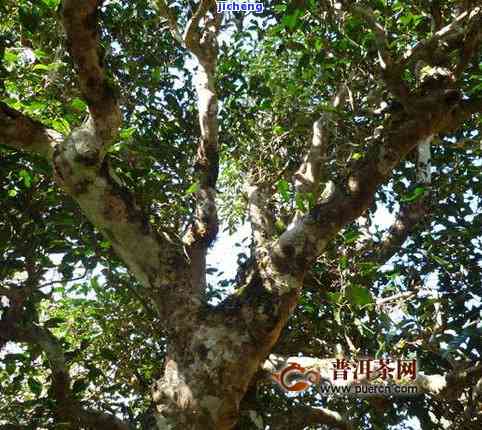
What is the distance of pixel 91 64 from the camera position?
2.73 meters

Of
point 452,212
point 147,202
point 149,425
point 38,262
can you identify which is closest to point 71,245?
point 38,262

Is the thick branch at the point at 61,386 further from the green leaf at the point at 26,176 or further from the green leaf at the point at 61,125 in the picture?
the green leaf at the point at 61,125

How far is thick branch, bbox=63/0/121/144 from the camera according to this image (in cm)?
255

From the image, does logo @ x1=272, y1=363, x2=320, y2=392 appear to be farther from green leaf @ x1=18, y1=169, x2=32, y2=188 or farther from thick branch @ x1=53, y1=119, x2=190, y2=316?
green leaf @ x1=18, y1=169, x2=32, y2=188

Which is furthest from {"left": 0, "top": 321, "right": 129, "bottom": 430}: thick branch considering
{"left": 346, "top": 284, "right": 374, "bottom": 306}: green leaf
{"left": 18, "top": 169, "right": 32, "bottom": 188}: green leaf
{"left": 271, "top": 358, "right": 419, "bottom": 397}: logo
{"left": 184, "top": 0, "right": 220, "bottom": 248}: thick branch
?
{"left": 346, "top": 284, "right": 374, "bottom": 306}: green leaf

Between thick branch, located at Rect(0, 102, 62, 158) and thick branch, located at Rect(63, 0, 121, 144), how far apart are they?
16.1 inches

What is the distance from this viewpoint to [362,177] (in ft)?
10.8

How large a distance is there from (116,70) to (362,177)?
352cm

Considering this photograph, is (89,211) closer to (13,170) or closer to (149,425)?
(13,170)

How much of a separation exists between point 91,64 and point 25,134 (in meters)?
0.68

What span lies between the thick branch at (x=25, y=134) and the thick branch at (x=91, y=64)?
41 centimetres

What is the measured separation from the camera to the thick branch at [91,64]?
2.55m

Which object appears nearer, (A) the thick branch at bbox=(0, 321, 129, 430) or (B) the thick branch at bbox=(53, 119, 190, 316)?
(B) the thick branch at bbox=(53, 119, 190, 316)

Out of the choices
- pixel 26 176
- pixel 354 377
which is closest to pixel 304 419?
pixel 354 377
